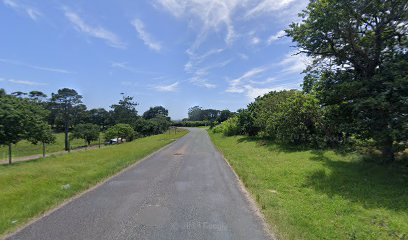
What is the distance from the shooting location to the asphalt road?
5.12 meters

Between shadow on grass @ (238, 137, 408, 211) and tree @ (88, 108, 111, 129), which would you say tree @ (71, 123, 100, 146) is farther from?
shadow on grass @ (238, 137, 408, 211)

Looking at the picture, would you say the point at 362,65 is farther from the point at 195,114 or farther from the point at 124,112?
the point at 195,114

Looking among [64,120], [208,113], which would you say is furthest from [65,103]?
[208,113]

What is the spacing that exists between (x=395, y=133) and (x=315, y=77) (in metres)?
5.48

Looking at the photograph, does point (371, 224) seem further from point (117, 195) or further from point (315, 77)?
point (315, 77)

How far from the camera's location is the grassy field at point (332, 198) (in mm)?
5195

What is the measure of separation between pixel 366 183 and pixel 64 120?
69678mm

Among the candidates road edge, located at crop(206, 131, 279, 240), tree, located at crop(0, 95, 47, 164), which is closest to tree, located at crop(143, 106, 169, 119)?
tree, located at crop(0, 95, 47, 164)

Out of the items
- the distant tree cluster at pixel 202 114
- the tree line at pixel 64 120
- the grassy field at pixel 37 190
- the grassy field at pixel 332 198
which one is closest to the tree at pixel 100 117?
the tree line at pixel 64 120

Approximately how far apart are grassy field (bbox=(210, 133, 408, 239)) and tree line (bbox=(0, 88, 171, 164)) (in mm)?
18030

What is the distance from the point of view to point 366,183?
872 cm

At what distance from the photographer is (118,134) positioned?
56500mm

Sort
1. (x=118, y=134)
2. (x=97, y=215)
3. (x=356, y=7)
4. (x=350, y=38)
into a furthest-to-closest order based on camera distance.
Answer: (x=118, y=134)
(x=350, y=38)
(x=356, y=7)
(x=97, y=215)

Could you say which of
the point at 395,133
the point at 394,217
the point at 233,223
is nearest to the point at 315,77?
the point at 395,133
